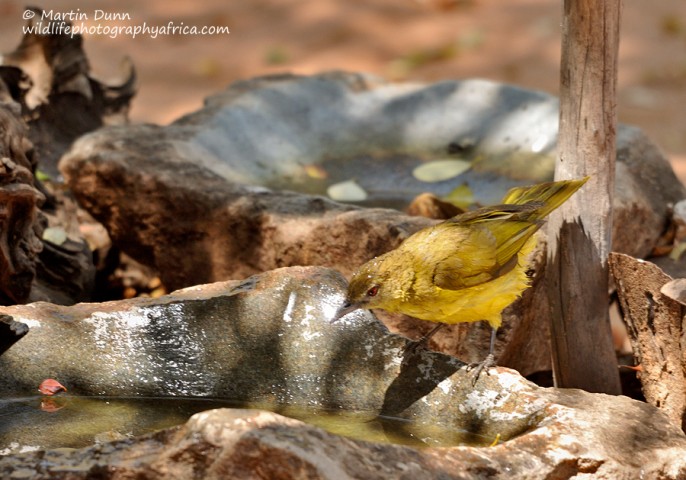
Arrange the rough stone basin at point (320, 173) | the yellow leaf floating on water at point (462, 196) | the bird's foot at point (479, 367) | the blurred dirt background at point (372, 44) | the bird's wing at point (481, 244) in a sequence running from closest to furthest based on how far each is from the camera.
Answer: the bird's foot at point (479, 367)
the bird's wing at point (481, 244)
the rough stone basin at point (320, 173)
the yellow leaf floating on water at point (462, 196)
the blurred dirt background at point (372, 44)

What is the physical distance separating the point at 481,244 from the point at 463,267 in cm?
17

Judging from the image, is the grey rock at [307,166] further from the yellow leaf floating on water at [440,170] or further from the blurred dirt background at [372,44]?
the blurred dirt background at [372,44]

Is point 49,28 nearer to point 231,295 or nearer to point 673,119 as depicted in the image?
point 231,295

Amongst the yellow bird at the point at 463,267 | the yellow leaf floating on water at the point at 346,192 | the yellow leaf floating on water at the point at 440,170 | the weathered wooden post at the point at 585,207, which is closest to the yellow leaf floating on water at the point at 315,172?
the yellow leaf floating on water at the point at 346,192

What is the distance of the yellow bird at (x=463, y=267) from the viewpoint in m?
3.77

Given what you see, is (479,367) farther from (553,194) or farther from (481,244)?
(553,194)

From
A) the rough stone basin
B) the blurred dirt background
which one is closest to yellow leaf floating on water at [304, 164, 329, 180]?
the rough stone basin

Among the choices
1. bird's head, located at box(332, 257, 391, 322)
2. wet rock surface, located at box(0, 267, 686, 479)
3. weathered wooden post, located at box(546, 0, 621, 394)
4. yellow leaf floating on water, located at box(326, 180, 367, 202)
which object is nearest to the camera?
wet rock surface, located at box(0, 267, 686, 479)

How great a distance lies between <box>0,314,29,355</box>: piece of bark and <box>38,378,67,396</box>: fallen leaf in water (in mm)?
183

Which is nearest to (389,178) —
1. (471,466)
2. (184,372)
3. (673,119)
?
(184,372)

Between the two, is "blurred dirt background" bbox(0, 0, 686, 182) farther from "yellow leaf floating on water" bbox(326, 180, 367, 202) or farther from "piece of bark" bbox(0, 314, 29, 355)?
"piece of bark" bbox(0, 314, 29, 355)

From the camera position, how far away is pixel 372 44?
11.3 m

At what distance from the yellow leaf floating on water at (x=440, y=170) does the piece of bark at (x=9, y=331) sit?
3.17m

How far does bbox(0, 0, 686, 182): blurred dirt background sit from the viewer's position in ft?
34.1
